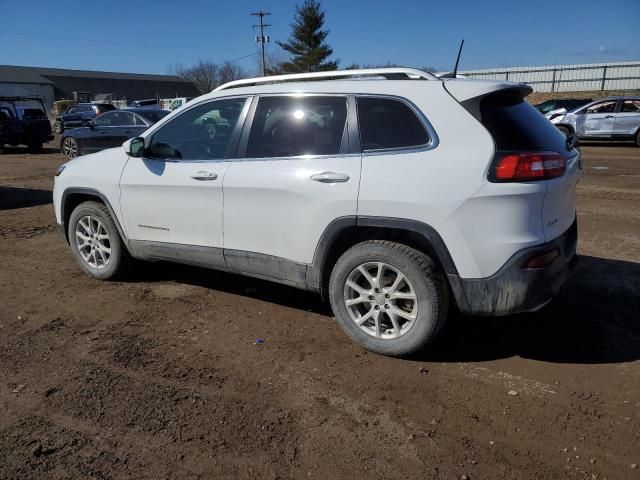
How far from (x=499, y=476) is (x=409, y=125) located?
2048 mm

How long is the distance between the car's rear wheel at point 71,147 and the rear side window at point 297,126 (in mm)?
13245

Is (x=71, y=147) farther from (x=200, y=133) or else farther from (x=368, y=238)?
(x=368, y=238)

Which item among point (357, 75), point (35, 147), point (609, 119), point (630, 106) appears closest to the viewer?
point (357, 75)

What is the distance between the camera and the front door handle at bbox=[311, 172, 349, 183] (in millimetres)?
3385

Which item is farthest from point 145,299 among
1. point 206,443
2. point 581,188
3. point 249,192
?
point 581,188

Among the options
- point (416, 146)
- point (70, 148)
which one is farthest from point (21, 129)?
point (416, 146)

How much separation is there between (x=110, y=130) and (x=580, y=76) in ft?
114

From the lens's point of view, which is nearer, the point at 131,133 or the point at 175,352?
the point at 175,352

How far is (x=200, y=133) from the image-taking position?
4.37 m

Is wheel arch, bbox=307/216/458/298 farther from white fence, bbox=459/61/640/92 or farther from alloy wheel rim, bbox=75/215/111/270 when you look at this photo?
white fence, bbox=459/61/640/92

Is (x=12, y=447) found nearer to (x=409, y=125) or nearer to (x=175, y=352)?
(x=175, y=352)

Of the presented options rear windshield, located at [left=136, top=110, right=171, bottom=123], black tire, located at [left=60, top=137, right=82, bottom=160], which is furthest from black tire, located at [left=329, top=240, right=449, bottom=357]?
black tire, located at [left=60, top=137, right=82, bottom=160]

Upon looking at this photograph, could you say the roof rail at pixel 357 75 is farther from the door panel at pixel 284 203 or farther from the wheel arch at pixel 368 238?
the wheel arch at pixel 368 238

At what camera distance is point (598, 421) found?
9.17 feet
